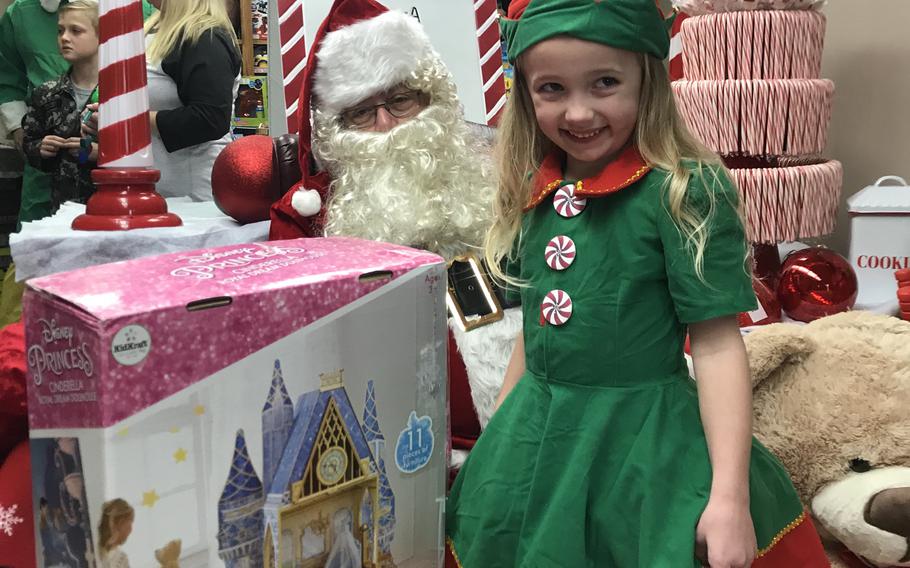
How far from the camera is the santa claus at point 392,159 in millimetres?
1640

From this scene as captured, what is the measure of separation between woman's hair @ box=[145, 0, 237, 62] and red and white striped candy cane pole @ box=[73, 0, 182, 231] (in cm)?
63

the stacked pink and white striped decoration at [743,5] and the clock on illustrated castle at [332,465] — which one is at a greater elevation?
the stacked pink and white striped decoration at [743,5]

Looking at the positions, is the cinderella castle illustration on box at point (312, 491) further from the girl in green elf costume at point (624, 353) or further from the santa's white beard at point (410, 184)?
the santa's white beard at point (410, 184)

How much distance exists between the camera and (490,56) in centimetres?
261

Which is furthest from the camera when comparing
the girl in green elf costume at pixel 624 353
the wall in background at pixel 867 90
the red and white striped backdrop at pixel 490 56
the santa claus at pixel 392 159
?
the red and white striped backdrop at pixel 490 56

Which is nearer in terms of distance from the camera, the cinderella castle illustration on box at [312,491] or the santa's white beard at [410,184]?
the cinderella castle illustration on box at [312,491]

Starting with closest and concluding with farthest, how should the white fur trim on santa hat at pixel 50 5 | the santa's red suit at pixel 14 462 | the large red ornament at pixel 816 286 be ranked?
the santa's red suit at pixel 14 462 → the large red ornament at pixel 816 286 → the white fur trim on santa hat at pixel 50 5

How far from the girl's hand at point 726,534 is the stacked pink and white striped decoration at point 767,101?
1.30m

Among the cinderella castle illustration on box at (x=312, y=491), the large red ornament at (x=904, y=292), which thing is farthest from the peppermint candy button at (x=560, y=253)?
the large red ornament at (x=904, y=292)

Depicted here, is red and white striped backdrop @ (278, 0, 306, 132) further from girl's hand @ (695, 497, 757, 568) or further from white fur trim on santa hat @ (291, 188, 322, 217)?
girl's hand @ (695, 497, 757, 568)

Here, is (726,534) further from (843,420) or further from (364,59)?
(364,59)

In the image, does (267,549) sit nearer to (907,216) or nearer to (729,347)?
(729,347)

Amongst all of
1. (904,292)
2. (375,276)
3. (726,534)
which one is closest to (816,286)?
(904,292)

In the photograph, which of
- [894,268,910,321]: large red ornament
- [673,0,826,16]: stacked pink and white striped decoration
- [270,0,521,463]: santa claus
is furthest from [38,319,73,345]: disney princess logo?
[673,0,826,16]: stacked pink and white striped decoration
